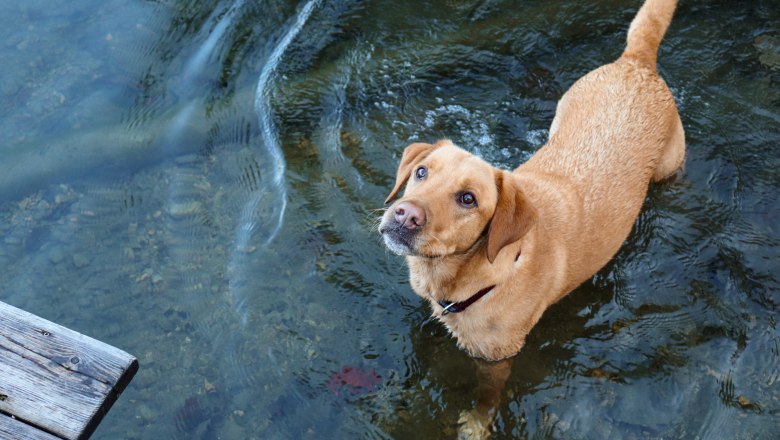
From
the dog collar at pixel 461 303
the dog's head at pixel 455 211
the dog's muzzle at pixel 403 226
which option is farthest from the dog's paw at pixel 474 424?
the dog's muzzle at pixel 403 226

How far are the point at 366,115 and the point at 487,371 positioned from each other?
2941 mm

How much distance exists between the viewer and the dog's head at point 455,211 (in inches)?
154

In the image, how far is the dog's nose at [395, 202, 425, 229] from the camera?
385 centimetres

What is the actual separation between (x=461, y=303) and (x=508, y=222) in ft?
2.36

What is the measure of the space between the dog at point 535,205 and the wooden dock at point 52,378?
1.69 metres

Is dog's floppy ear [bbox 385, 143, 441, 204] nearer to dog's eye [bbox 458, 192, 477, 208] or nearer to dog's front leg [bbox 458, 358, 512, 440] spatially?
dog's eye [bbox 458, 192, 477, 208]

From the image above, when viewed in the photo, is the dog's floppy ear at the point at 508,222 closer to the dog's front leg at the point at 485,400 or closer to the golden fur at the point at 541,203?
the golden fur at the point at 541,203

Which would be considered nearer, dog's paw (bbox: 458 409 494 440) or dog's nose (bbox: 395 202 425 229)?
dog's nose (bbox: 395 202 425 229)

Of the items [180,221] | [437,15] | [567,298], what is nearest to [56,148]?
[180,221]

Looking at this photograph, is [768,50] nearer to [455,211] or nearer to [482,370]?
[482,370]

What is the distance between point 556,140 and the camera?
17.1 ft

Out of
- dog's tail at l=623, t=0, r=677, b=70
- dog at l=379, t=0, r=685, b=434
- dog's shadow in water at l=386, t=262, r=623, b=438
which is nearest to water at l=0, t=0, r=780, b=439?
dog's shadow in water at l=386, t=262, r=623, b=438

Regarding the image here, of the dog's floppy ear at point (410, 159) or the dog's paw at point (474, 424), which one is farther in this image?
the dog's paw at point (474, 424)

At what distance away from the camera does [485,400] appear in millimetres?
4984
